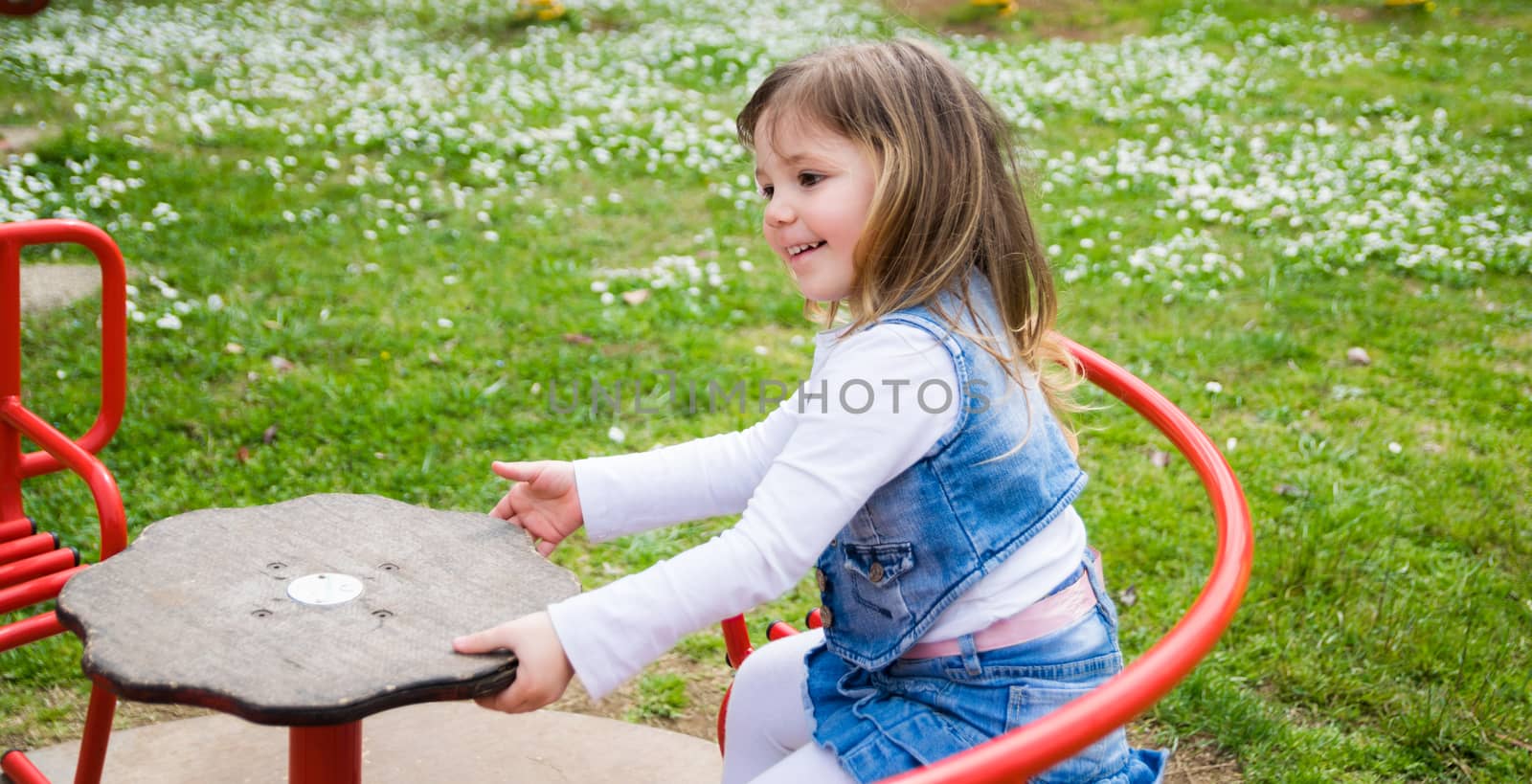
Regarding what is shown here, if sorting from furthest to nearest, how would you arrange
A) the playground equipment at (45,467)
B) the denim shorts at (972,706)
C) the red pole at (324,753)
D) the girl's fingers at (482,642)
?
1. the playground equipment at (45,467)
2. the red pole at (324,753)
3. the denim shorts at (972,706)
4. the girl's fingers at (482,642)

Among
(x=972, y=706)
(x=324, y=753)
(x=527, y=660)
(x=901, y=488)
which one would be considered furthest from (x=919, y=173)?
(x=324, y=753)

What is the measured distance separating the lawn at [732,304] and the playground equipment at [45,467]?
23.4 inches

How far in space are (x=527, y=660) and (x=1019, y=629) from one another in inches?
27.7

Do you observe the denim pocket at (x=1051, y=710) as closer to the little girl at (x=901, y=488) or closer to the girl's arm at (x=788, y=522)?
the little girl at (x=901, y=488)

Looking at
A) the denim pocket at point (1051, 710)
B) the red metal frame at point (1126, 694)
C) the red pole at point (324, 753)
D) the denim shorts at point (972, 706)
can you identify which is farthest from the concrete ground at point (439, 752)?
the red metal frame at point (1126, 694)

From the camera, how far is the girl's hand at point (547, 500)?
2143mm

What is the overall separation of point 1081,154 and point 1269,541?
189 inches

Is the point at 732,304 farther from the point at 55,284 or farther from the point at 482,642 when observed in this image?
the point at 482,642

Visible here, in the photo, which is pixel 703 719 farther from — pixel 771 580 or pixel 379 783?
pixel 771 580

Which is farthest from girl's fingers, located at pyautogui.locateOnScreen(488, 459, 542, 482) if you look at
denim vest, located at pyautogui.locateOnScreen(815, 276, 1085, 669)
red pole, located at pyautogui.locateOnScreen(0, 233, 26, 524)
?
red pole, located at pyautogui.locateOnScreen(0, 233, 26, 524)

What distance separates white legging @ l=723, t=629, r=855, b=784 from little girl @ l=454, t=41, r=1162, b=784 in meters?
0.02

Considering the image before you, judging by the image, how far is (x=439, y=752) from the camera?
2865mm

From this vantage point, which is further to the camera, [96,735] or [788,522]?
[96,735]

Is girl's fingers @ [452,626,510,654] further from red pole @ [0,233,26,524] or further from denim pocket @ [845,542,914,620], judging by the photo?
red pole @ [0,233,26,524]
